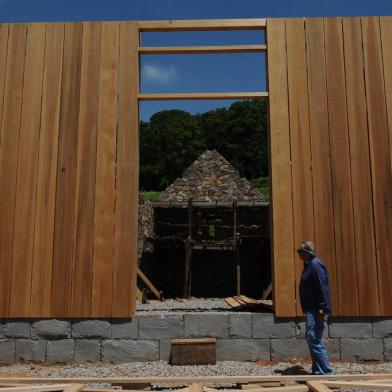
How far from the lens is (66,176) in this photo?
5.92 meters

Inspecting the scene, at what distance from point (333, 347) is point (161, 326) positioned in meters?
2.27

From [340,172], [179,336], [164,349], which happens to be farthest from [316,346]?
[340,172]

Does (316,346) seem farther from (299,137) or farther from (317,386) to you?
(299,137)

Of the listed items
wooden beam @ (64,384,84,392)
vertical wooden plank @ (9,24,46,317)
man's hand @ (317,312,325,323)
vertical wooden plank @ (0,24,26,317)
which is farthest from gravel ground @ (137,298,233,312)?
wooden beam @ (64,384,84,392)

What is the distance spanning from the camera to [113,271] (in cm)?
568

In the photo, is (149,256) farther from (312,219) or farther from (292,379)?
(292,379)

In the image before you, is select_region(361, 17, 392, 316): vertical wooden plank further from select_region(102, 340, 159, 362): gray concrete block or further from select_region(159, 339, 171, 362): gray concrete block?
select_region(102, 340, 159, 362): gray concrete block

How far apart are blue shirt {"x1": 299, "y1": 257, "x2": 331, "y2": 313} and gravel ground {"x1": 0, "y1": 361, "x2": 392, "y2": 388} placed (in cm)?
84

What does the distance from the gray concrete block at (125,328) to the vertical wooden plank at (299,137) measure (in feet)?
7.13

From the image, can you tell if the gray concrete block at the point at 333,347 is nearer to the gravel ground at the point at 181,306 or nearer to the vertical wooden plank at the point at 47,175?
the gravel ground at the point at 181,306

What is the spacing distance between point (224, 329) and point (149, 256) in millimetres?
11606

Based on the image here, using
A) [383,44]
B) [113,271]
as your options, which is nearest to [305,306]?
[113,271]

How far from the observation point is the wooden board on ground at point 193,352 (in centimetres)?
535

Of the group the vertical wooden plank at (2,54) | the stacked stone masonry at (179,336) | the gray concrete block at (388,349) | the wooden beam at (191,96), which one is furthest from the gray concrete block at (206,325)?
the vertical wooden plank at (2,54)
